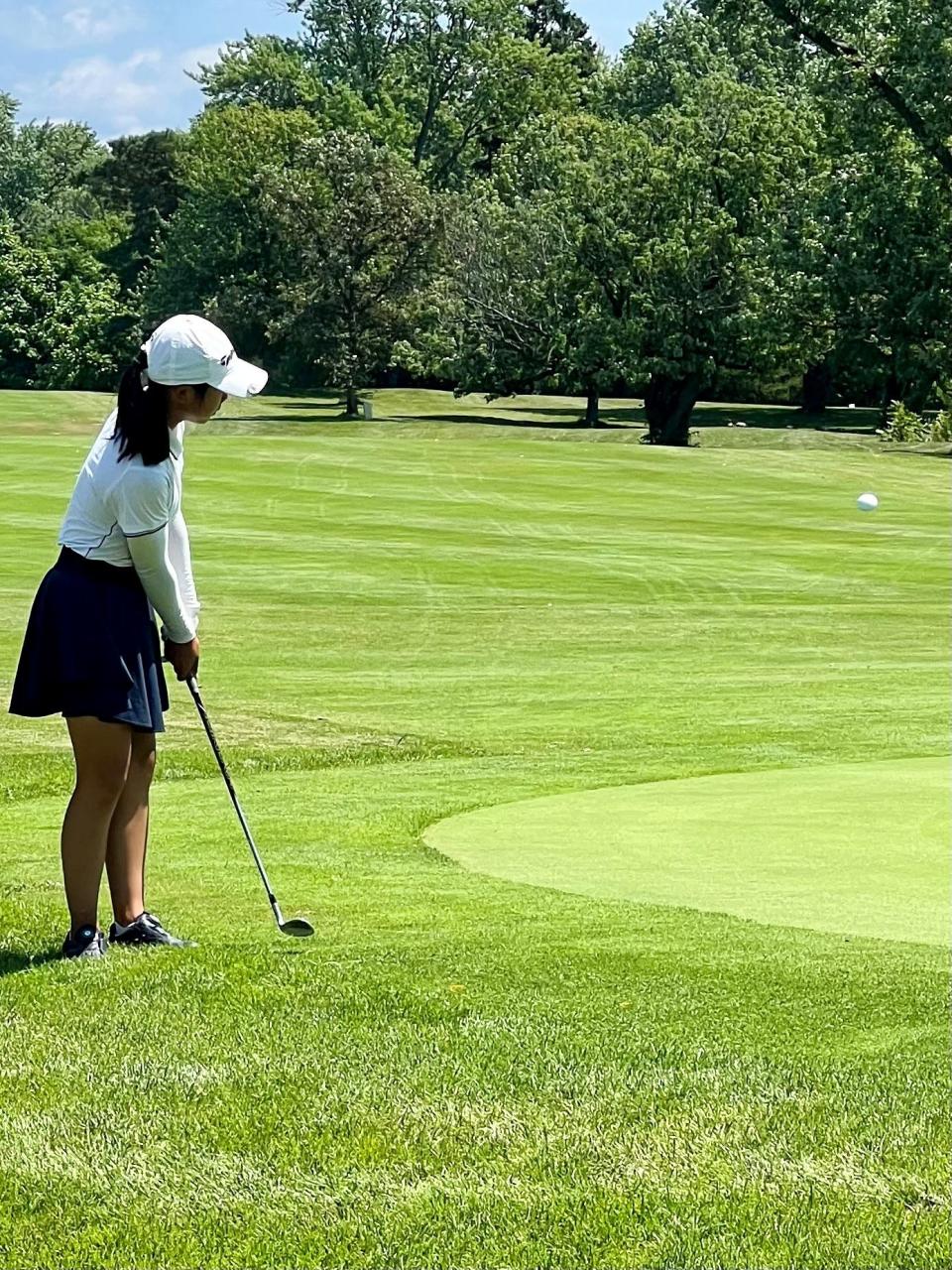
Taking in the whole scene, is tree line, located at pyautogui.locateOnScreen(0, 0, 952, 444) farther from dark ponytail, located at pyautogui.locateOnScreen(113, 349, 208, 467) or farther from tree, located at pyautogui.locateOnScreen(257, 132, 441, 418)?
dark ponytail, located at pyautogui.locateOnScreen(113, 349, 208, 467)

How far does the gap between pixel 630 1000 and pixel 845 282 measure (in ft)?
169

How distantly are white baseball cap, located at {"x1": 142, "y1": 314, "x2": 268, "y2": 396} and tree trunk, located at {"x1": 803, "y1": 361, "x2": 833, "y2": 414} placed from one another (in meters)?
68.6

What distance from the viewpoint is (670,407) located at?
6219 centimetres

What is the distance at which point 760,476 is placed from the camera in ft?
136

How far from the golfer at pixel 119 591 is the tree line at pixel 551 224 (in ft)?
161

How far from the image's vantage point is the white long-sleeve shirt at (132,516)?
591 centimetres

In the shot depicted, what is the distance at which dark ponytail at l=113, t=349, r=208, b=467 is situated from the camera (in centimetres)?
590

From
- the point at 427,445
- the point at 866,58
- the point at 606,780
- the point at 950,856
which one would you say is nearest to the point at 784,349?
the point at 866,58

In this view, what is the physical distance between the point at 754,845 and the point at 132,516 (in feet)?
11.8

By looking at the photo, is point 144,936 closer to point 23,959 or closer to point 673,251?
point 23,959

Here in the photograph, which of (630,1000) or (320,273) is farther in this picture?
(320,273)

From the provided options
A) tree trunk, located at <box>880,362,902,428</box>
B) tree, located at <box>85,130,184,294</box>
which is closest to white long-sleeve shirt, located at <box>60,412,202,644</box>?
tree trunk, located at <box>880,362,902,428</box>

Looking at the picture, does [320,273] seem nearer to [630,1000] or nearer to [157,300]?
[157,300]

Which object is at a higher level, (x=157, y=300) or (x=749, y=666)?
(x=157, y=300)
